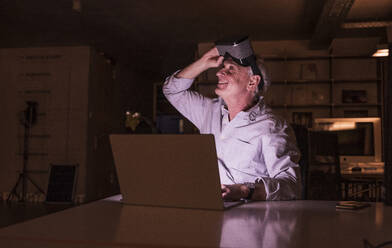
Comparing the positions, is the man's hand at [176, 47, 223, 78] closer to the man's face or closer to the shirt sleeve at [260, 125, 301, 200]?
the man's face

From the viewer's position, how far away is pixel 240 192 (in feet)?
4.36

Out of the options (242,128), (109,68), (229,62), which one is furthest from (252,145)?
(109,68)

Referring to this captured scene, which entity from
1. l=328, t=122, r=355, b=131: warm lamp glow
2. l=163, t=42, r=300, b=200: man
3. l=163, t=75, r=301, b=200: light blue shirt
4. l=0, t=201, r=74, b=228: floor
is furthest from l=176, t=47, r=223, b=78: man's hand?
l=0, t=201, r=74, b=228: floor

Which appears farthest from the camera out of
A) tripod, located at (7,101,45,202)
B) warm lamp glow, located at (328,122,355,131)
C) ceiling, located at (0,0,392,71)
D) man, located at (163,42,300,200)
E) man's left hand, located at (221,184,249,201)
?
tripod, located at (7,101,45,202)

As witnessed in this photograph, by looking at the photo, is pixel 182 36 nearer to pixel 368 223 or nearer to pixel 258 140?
pixel 258 140

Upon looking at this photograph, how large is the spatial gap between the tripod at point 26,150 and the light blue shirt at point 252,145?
4.62 m

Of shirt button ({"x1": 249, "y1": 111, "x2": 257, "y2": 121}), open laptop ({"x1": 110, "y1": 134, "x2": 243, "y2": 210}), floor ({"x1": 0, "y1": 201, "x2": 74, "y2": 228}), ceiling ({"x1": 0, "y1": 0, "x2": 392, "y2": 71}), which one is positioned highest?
ceiling ({"x1": 0, "y1": 0, "x2": 392, "y2": 71})

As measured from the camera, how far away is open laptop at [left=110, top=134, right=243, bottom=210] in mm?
1019

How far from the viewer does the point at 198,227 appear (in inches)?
33.0

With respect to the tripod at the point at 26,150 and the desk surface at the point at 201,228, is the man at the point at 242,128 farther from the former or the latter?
the tripod at the point at 26,150

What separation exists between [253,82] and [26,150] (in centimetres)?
507

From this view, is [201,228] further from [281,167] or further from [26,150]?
[26,150]

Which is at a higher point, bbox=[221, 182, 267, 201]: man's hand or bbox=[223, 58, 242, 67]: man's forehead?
bbox=[223, 58, 242, 67]: man's forehead

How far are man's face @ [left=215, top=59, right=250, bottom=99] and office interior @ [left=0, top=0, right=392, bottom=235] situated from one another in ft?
11.2
